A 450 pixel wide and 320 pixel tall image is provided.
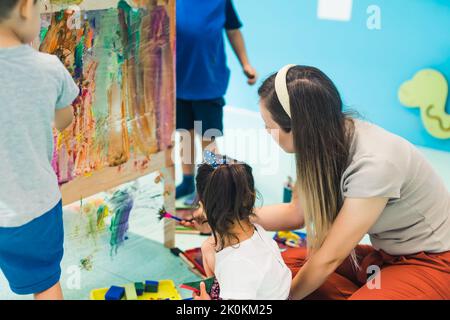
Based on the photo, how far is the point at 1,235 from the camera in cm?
119

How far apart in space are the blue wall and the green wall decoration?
0.11 ft

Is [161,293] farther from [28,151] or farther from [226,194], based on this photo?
[28,151]

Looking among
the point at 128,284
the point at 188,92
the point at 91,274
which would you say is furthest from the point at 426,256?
the point at 188,92

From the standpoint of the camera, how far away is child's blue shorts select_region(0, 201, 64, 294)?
47.1 inches

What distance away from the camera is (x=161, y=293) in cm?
165

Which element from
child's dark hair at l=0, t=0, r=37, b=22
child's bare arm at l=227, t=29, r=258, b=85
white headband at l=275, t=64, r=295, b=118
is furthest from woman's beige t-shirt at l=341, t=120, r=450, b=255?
child's bare arm at l=227, t=29, r=258, b=85

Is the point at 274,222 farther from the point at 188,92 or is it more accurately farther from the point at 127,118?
the point at 188,92

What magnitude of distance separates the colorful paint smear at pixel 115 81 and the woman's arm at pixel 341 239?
2.02 feet

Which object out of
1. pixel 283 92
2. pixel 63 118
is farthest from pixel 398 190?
pixel 63 118

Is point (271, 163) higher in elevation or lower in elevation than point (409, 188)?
lower

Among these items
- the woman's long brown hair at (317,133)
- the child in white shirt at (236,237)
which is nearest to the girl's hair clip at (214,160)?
the child in white shirt at (236,237)

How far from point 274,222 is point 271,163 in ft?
3.67

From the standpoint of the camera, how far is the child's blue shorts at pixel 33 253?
1.20m

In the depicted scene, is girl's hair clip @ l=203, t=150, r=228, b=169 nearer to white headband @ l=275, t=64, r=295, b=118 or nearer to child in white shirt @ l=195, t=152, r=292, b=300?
child in white shirt @ l=195, t=152, r=292, b=300
